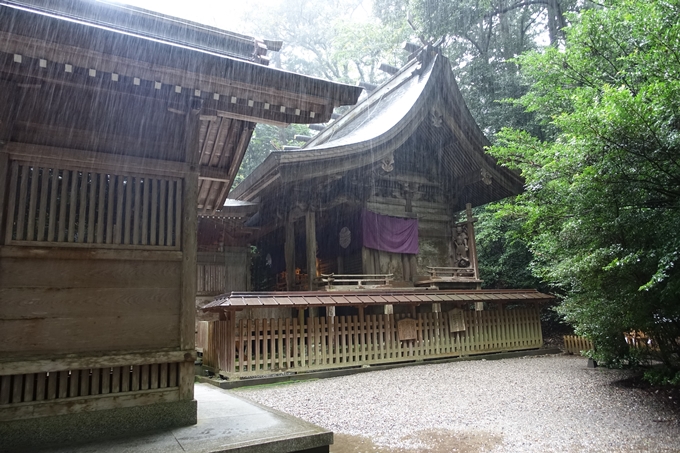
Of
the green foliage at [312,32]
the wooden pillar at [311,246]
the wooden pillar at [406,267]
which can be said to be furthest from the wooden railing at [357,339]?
the green foliage at [312,32]

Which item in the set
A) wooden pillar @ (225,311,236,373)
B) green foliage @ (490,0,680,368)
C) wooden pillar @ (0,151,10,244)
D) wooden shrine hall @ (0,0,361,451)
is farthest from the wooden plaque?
wooden pillar @ (0,151,10,244)

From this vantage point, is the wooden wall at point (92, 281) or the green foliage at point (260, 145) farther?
the green foliage at point (260, 145)

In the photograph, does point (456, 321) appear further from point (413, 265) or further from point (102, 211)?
point (102, 211)

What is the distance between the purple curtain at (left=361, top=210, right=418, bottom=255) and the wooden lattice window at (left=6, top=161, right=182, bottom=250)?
26.9 feet

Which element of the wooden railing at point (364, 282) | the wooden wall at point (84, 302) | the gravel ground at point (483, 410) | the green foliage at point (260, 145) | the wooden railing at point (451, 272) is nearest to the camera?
the wooden wall at point (84, 302)

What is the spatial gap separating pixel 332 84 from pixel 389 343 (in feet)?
24.2

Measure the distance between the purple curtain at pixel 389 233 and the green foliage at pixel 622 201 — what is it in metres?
5.32

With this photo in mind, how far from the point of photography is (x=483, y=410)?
20.1ft

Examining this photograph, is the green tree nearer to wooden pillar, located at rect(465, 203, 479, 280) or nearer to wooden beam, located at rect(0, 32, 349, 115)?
wooden pillar, located at rect(465, 203, 479, 280)

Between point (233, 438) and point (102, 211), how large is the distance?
229cm

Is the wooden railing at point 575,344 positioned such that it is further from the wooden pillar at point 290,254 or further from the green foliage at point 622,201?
the wooden pillar at point 290,254

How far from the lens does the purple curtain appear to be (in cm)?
1212

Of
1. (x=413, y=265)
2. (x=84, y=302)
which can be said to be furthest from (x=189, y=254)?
(x=413, y=265)

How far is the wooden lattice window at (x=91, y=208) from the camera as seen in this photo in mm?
3703
